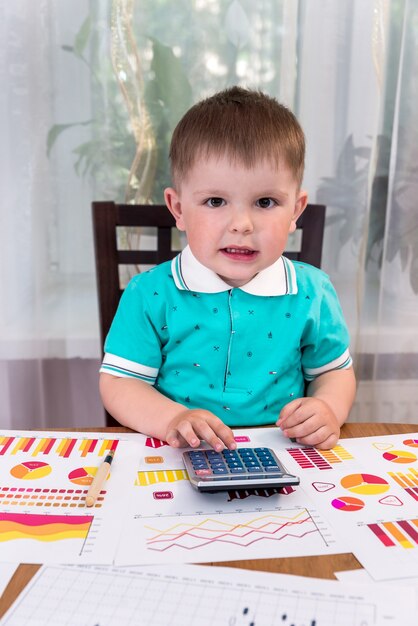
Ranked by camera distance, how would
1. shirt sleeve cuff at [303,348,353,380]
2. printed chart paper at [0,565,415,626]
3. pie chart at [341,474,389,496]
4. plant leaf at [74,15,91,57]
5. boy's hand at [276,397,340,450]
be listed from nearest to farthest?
printed chart paper at [0,565,415,626]
pie chart at [341,474,389,496]
boy's hand at [276,397,340,450]
shirt sleeve cuff at [303,348,353,380]
plant leaf at [74,15,91,57]

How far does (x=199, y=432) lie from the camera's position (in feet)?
2.45

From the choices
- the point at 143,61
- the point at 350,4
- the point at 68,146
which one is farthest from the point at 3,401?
the point at 350,4

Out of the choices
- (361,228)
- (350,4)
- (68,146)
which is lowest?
(361,228)

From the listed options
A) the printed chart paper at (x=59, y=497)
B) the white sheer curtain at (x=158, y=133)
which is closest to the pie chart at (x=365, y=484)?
the printed chart paper at (x=59, y=497)

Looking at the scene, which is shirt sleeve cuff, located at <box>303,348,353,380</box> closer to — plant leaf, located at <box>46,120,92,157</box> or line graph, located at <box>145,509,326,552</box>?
line graph, located at <box>145,509,326,552</box>

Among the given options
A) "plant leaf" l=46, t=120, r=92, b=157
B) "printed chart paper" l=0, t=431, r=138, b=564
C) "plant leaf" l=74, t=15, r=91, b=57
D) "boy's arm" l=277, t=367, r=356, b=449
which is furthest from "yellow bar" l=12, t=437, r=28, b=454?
"plant leaf" l=74, t=15, r=91, b=57

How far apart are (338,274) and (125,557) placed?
3.48ft

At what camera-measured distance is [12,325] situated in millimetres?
1419

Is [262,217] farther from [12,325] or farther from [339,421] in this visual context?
[12,325]

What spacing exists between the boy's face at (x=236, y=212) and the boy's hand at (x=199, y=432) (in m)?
0.24

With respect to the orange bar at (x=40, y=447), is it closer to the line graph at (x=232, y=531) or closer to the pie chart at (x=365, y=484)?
the line graph at (x=232, y=531)

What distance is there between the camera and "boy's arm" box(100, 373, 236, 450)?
0.74 metres

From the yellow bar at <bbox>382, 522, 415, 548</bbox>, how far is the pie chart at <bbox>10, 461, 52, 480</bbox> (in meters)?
0.37

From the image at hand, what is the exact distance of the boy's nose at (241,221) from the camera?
849mm
